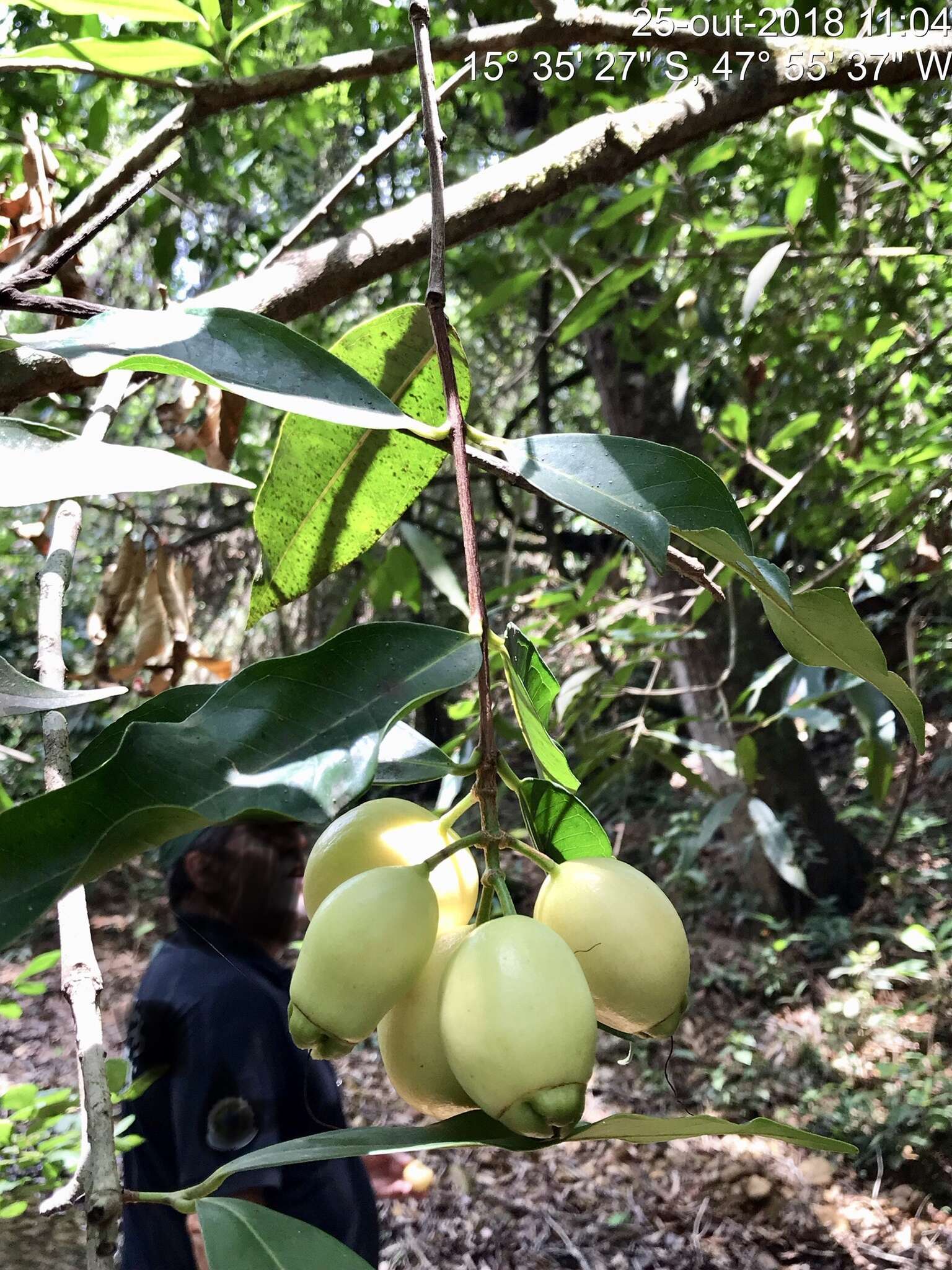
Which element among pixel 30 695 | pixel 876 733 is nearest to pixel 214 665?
pixel 30 695

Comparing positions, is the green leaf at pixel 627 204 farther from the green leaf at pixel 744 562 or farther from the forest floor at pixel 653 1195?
the forest floor at pixel 653 1195

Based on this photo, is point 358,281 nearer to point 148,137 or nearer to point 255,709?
point 148,137

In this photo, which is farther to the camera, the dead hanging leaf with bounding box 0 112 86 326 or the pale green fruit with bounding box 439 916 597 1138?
the dead hanging leaf with bounding box 0 112 86 326

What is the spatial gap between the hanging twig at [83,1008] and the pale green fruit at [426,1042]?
0.12m

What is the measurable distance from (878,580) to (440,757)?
1.56 meters

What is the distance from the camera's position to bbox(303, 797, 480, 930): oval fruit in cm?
45

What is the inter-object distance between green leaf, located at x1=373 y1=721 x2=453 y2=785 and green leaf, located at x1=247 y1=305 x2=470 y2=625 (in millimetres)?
151

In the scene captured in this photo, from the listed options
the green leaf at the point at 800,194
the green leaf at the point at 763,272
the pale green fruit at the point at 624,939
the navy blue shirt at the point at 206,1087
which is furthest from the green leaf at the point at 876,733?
the pale green fruit at the point at 624,939

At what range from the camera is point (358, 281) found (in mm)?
926

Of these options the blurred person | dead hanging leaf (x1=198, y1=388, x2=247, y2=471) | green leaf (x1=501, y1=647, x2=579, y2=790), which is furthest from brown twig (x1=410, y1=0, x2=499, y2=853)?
the blurred person

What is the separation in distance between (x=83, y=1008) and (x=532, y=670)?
275mm

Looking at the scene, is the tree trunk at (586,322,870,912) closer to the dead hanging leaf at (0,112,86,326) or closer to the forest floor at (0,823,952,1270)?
the forest floor at (0,823,952,1270)

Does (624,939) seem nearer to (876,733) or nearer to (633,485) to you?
(633,485)

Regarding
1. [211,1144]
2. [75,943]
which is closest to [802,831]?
[211,1144]
